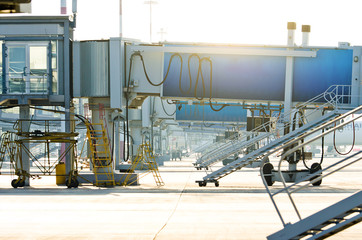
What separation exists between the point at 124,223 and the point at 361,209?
271 inches

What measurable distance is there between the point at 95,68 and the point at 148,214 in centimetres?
1327

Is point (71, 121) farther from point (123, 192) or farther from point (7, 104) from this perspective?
point (123, 192)

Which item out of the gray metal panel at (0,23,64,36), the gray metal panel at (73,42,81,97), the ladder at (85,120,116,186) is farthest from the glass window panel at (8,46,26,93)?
the ladder at (85,120,116,186)

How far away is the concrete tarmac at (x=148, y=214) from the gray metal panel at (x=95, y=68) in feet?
18.3

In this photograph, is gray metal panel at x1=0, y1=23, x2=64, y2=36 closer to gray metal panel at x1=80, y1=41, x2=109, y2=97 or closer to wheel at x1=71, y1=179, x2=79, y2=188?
gray metal panel at x1=80, y1=41, x2=109, y2=97

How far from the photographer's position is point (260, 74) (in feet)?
98.0

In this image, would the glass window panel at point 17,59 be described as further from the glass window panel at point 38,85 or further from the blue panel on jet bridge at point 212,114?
the blue panel on jet bridge at point 212,114

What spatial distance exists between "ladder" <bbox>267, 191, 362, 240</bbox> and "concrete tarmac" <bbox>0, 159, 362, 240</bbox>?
3130 millimetres

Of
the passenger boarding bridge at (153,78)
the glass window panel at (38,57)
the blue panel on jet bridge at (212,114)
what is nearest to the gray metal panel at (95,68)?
the passenger boarding bridge at (153,78)

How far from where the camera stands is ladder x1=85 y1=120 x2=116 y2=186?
92.1ft

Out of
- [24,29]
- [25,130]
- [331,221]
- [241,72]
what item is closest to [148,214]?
[331,221]

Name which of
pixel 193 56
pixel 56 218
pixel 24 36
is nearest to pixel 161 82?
pixel 193 56

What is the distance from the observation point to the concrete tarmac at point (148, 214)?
513 inches

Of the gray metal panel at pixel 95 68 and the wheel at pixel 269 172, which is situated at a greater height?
the gray metal panel at pixel 95 68
